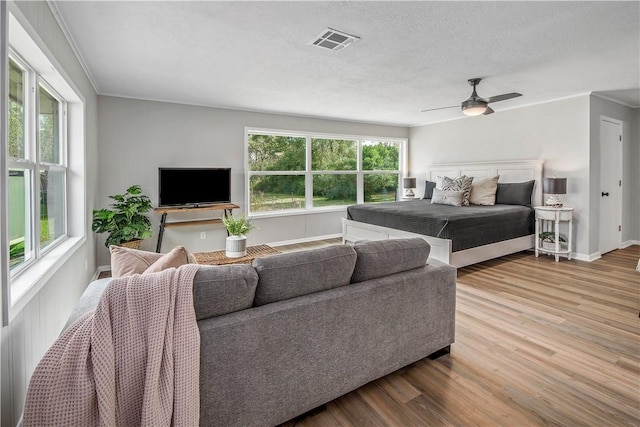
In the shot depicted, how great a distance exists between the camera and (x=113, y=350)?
1200mm

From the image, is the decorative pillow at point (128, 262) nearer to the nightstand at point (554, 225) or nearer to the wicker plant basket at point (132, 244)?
the wicker plant basket at point (132, 244)

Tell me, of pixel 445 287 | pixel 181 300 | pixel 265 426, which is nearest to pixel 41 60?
pixel 181 300

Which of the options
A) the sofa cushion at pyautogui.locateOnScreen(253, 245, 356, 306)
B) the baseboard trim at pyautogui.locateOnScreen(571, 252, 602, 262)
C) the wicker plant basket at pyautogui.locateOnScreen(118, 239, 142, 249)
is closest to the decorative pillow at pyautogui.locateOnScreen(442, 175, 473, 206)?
the baseboard trim at pyautogui.locateOnScreen(571, 252, 602, 262)

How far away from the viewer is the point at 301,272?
5.54 feet

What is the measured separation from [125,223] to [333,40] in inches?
130

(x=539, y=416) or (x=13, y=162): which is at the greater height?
(x=13, y=162)

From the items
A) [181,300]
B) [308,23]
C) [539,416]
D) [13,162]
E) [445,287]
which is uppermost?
[308,23]

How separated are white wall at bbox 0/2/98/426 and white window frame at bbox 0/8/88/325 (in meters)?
0.07

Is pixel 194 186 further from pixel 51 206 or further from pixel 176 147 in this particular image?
pixel 51 206

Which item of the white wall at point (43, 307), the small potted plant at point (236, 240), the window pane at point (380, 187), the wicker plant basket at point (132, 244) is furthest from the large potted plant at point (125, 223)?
the window pane at point (380, 187)

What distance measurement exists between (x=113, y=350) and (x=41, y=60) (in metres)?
2.05

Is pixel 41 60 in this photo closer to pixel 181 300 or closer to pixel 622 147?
pixel 181 300

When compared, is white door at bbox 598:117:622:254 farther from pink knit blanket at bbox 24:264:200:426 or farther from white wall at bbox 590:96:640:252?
pink knit blanket at bbox 24:264:200:426

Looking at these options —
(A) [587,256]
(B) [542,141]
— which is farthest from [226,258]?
(B) [542,141]
